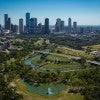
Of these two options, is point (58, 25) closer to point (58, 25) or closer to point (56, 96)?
point (58, 25)

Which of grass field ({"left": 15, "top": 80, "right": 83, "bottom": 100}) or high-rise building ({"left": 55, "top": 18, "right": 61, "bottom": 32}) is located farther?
high-rise building ({"left": 55, "top": 18, "right": 61, "bottom": 32})

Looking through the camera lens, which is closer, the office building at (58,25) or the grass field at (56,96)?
the grass field at (56,96)

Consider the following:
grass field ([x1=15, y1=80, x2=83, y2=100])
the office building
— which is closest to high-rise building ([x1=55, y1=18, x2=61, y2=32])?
the office building

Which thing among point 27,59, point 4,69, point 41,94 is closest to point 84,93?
point 41,94

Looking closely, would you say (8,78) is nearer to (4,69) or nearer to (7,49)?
(4,69)

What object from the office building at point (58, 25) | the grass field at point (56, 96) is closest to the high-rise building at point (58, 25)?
the office building at point (58, 25)

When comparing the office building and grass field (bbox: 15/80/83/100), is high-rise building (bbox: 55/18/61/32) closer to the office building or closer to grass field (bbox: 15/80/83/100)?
the office building

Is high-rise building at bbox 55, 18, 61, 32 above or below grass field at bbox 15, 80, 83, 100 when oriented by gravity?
above

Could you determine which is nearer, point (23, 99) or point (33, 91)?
point (23, 99)

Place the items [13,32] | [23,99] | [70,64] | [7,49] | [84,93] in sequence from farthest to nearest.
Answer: [13,32], [7,49], [70,64], [84,93], [23,99]

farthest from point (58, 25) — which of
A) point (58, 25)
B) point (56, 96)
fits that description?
point (56, 96)

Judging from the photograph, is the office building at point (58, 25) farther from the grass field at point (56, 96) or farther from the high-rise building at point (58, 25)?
the grass field at point (56, 96)
